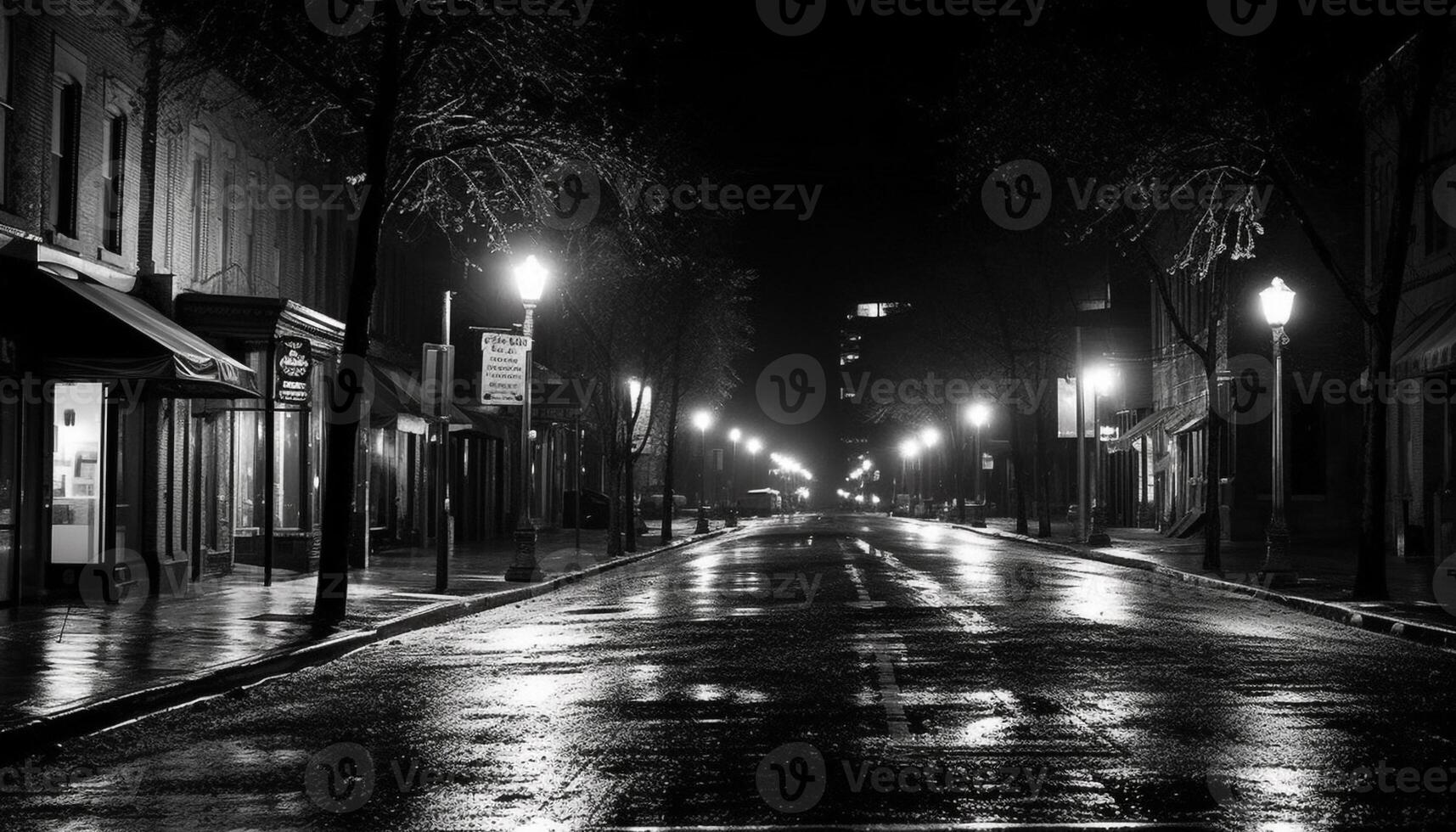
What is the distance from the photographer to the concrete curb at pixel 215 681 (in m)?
9.52

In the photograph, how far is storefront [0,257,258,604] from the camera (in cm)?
1803

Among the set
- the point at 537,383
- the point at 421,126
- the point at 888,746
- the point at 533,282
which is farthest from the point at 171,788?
the point at 537,383

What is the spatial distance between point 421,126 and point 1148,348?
4180 centimetres

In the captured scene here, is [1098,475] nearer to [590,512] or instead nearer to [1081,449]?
[1081,449]

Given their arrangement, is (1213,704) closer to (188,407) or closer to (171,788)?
(171,788)

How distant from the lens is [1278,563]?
25844 mm

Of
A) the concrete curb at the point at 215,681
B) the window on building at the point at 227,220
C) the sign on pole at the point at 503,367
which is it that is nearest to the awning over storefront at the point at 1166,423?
the sign on pole at the point at 503,367

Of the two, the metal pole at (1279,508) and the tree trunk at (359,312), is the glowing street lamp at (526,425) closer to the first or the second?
the tree trunk at (359,312)

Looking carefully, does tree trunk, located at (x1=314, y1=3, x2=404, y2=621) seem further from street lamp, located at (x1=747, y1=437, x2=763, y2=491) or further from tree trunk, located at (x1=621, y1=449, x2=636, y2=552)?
street lamp, located at (x1=747, y1=437, x2=763, y2=491)

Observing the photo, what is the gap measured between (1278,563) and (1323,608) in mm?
6637

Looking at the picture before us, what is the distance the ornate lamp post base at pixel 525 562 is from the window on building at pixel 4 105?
10.3 metres

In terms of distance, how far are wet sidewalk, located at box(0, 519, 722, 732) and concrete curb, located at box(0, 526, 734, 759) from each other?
85mm

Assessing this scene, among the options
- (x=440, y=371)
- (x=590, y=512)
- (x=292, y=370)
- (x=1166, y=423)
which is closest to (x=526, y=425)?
(x=440, y=371)

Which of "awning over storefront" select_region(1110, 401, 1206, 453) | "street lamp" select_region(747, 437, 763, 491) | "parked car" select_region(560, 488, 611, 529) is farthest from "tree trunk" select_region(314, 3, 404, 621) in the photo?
"street lamp" select_region(747, 437, 763, 491)
